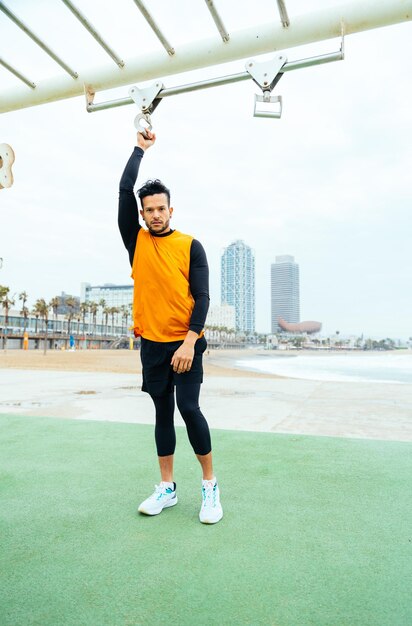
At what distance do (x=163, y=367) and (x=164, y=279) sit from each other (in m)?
0.49

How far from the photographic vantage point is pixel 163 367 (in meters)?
2.51

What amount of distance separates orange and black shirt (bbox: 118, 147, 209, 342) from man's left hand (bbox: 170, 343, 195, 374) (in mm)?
102

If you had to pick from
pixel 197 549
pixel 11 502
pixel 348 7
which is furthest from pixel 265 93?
pixel 11 502

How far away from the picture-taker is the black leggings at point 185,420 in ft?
8.02

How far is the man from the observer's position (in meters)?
2.44

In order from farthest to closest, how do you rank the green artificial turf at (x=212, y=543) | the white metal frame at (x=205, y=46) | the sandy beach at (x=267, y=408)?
the sandy beach at (x=267, y=408) → the white metal frame at (x=205, y=46) → the green artificial turf at (x=212, y=543)

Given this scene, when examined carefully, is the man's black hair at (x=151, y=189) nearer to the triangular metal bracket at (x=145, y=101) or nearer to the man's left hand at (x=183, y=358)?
the triangular metal bracket at (x=145, y=101)

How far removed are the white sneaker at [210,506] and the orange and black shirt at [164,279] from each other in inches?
32.4

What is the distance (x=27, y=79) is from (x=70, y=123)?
1.03 ft

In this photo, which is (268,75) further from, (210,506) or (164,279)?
(210,506)

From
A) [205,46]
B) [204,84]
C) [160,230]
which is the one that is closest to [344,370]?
[160,230]

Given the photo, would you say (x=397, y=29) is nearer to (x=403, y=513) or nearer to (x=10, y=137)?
(x=10, y=137)

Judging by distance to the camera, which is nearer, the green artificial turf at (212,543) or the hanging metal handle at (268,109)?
the green artificial turf at (212,543)

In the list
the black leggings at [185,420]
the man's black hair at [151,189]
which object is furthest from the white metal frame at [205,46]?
the black leggings at [185,420]
